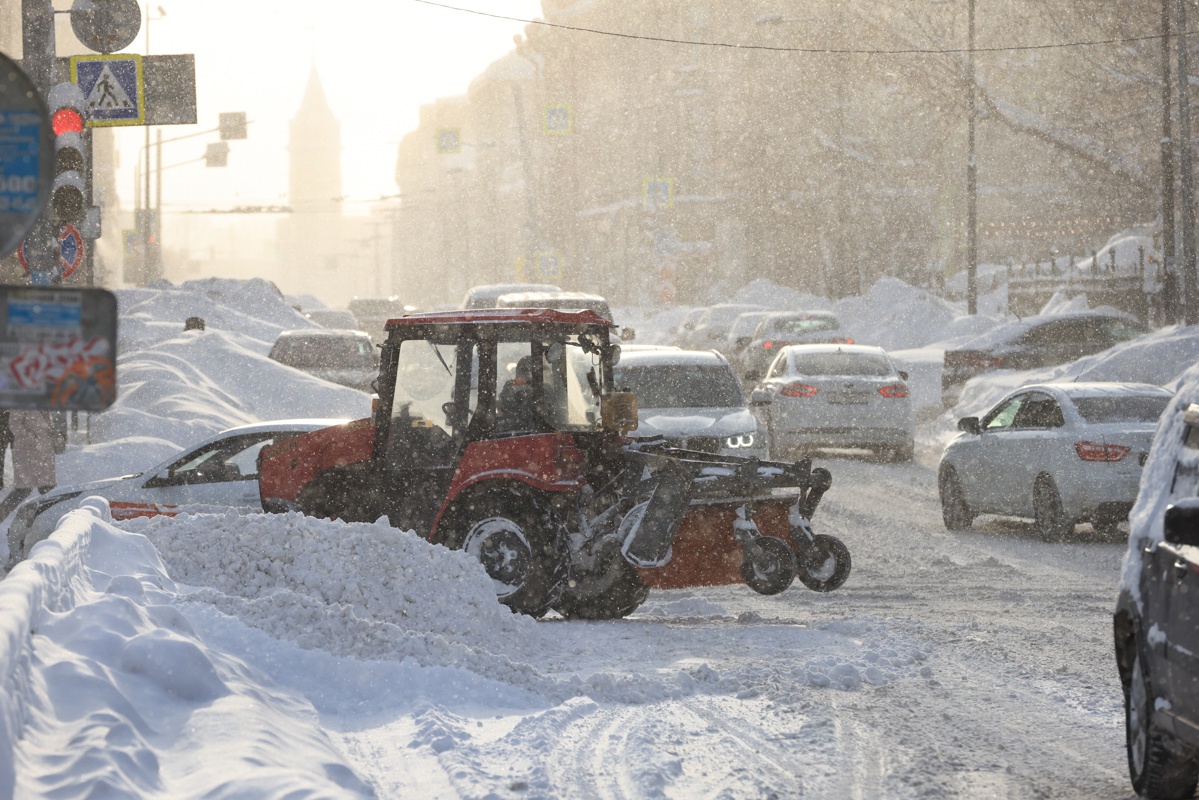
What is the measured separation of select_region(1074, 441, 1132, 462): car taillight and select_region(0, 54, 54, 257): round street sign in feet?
37.7

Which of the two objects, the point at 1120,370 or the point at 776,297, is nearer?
the point at 1120,370

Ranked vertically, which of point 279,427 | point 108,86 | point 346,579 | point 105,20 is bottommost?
point 346,579

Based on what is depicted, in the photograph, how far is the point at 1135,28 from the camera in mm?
43094

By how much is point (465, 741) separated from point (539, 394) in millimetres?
4180

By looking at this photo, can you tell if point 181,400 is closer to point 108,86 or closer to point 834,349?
point 108,86

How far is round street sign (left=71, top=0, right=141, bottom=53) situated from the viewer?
671 inches

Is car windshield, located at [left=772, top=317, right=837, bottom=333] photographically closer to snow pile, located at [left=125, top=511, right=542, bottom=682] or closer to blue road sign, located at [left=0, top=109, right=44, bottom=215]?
snow pile, located at [left=125, top=511, right=542, bottom=682]

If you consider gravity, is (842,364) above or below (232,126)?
below

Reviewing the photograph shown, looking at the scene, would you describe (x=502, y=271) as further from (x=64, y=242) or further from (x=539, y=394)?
(x=539, y=394)

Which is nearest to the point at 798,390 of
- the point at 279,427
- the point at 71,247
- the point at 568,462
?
the point at 279,427

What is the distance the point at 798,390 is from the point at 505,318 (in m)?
10.8

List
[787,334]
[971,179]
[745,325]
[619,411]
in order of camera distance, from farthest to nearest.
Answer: [745,325] < [971,179] < [787,334] < [619,411]

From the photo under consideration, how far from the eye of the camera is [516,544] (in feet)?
33.0

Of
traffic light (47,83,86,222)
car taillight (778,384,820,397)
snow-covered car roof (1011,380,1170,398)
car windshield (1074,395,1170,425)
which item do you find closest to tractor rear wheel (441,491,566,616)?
car windshield (1074,395,1170,425)
